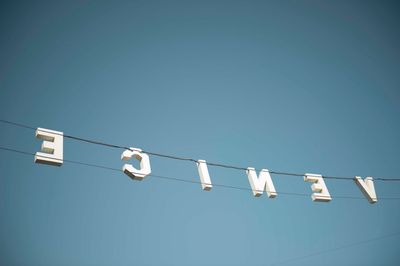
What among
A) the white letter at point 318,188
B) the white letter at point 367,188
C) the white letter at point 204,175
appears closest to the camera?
the white letter at point 204,175

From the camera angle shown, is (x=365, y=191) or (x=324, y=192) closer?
(x=324, y=192)

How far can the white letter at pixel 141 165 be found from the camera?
5.23 m

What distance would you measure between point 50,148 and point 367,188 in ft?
22.6

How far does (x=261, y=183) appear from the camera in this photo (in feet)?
20.5

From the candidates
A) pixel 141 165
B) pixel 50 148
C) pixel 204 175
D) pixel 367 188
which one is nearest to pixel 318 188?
pixel 367 188

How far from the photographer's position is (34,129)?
4.99m

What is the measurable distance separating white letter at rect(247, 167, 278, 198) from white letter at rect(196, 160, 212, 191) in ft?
3.18

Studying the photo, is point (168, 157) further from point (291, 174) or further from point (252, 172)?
point (291, 174)

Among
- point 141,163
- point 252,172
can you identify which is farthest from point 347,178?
point 141,163

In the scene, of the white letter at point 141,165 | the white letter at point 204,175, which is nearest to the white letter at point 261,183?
the white letter at point 204,175

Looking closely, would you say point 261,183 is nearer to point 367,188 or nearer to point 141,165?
point 141,165

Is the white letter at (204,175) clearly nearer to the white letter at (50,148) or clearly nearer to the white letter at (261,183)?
the white letter at (261,183)

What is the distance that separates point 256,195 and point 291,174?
1246 millimetres

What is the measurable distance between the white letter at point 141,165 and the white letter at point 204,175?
1.06 meters
